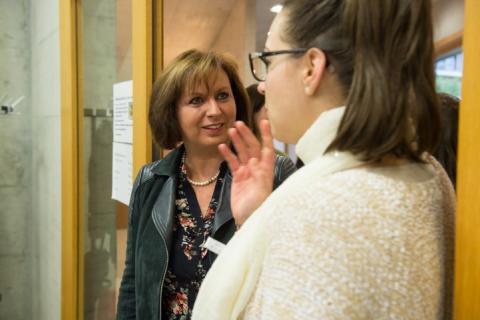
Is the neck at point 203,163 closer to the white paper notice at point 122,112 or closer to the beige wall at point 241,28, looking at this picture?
the white paper notice at point 122,112

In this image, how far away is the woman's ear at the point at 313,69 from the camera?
2.42 feet

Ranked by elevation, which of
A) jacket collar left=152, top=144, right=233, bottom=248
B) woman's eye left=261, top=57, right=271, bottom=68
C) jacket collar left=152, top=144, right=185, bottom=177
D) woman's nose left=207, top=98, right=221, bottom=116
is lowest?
jacket collar left=152, top=144, right=233, bottom=248

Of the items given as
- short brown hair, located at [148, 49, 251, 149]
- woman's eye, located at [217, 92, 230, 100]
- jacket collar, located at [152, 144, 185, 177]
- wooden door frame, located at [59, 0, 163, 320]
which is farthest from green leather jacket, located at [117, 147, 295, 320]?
wooden door frame, located at [59, 0, 163, 320]

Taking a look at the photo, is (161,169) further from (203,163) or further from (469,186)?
(469,186)

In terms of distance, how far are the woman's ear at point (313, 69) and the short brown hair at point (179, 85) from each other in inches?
32.2

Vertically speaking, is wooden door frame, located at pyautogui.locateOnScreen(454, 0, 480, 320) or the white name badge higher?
wooden door frame, located at pyautogui.locateOnScreen(454, 0, 480, 320)

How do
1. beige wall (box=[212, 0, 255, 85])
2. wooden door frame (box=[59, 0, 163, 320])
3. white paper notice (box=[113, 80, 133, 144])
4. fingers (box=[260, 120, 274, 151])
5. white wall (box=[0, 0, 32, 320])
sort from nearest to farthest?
1. fingers (box=[260, 120, 274, 151])
2. white paper notice (box=[113, 80, 133, 144])
3. beige wall (box=[212, 0, 255, 85])
4. wooden door frame (box=[59, 0, 163, 320])
5. white wall (box=[0, 0, 32, 320])

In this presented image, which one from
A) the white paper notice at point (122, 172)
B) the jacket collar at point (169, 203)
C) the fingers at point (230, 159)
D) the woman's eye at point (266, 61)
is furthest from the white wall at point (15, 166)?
the woman's eye at point (266, 61)

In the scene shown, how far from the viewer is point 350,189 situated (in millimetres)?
632

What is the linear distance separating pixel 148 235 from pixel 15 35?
9.56ft

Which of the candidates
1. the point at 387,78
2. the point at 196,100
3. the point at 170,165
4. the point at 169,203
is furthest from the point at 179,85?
the point at 387,78

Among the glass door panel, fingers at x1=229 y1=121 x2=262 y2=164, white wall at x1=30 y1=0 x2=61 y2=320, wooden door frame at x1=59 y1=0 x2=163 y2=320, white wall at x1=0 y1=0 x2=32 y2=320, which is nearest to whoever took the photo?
fingers at x1=229 y1=121 x2=262 y2=164

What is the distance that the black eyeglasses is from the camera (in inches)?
30.5

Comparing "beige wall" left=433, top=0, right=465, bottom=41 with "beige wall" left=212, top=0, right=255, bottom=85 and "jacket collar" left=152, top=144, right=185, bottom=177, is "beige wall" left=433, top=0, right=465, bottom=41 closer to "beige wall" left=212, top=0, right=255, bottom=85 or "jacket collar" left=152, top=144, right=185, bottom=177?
"jacket collar" left=152, top=144, right=185, bottom=177
